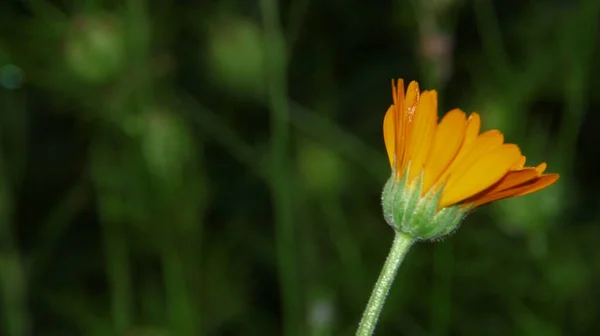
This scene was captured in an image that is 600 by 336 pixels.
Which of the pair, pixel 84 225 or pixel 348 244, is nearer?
pixel 348 244

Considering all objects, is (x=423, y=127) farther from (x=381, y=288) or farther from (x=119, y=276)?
(x=119, y=276)

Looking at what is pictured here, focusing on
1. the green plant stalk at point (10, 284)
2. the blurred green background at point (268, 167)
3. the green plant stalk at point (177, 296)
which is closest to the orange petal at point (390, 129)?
the blurred green background at point (268, 167)

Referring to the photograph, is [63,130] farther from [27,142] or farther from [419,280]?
[419,280]

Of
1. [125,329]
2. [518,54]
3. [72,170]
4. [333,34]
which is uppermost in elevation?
[518,54]

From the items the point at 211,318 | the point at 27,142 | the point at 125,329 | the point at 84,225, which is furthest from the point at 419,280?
the point at 27,142

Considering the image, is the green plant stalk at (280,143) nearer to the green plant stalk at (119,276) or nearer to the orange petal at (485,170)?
the green plant stalk at (119,276)

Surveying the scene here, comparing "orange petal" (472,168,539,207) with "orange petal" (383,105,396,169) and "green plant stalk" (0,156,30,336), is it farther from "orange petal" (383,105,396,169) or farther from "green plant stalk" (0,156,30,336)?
"green plant stalk" (0,156,30,336)

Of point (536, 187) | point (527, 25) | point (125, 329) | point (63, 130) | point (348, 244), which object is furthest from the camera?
point (63, 130)
